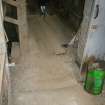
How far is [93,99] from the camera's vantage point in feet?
7.77

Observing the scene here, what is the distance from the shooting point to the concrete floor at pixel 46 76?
2.35 meters

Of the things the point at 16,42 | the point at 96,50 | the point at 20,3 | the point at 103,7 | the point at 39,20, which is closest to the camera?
the point at 103,7

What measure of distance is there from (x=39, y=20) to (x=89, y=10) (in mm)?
2726

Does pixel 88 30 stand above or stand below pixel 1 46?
above

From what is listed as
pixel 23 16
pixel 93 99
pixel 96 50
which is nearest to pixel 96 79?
pixel 93 99

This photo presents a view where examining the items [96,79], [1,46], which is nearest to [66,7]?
[96,79]

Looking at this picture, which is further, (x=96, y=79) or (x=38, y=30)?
(x=38, y=30)

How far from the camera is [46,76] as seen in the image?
2.79 m

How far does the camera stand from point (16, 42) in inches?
138

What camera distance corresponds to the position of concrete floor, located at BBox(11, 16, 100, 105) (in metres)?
2.35

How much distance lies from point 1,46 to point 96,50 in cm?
139

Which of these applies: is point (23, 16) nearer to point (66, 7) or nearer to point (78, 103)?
point (78, 103)

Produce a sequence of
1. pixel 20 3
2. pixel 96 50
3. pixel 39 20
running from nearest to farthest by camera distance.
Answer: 1. pixel 96 50
2. pixel 20 3
3. pixel 39 20

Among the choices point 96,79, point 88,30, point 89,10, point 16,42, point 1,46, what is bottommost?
point 96,79
